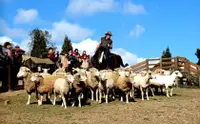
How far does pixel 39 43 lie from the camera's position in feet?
211

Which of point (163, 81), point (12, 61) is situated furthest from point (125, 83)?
point (12, 61)

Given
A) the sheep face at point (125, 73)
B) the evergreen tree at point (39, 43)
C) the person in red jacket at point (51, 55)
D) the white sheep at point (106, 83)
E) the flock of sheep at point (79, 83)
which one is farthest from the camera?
the evergreen tree at point (39, 43)

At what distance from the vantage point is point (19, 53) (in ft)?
60.8

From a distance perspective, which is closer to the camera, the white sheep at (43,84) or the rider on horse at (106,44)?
the white sheep at (43,84)

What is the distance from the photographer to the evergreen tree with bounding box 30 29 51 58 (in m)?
60.7

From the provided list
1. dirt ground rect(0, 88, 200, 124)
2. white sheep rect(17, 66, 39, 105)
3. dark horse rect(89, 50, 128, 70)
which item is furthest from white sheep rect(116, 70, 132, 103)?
white sheep rect(17, 66, 39, 105)

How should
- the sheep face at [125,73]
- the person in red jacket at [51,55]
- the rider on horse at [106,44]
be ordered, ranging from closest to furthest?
the sheep face at [125,73]
the rider on horse at [106,44]
the person in red jacket at [51,55]

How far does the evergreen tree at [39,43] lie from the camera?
60.7 meters

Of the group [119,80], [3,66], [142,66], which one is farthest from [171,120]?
[142,66]

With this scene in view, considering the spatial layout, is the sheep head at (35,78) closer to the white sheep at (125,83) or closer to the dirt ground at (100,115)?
the dirt ground at (100,115)

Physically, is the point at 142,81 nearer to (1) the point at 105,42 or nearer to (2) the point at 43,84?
(1) the point at 105,42

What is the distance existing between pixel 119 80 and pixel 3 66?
→ 7.70 meters

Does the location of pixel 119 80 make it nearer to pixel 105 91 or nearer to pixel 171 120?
pixel 105 91

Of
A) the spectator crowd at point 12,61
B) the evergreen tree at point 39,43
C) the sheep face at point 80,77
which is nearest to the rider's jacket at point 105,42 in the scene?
the spectator crowd at point 12,61
